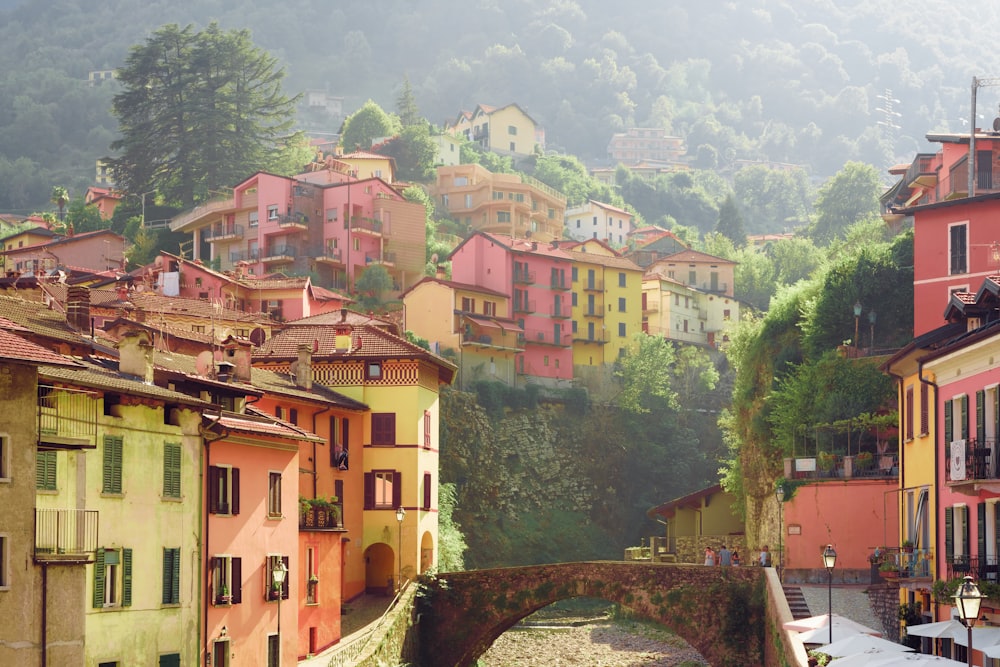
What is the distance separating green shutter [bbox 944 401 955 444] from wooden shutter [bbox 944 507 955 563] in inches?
60.3

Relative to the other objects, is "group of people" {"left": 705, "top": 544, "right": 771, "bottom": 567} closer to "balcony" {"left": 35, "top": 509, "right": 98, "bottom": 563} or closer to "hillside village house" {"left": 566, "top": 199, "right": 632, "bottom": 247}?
"balcony" {"left": 35, "top": 509, "right": 98, "bottom": 563}

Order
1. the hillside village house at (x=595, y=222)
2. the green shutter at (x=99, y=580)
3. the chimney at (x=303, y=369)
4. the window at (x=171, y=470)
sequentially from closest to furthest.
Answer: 1. the green shutter at (x=99, y=580)
2. the window at (x=171, y=470)
3. the chimney at (x=303, y=369)
4. the hillside village house at (x=595, y=222)

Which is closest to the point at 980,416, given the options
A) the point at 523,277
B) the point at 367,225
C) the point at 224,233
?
the point at 523,277

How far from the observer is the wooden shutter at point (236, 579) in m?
43.1

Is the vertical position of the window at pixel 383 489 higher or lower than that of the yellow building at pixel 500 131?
lower

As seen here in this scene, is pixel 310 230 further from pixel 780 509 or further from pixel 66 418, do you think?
pixel 66 418

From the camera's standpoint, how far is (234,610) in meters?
43.2

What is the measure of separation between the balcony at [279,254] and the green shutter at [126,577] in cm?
6077

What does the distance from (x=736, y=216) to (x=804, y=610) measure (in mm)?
130138

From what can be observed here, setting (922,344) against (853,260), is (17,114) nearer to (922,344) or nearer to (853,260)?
(853,260)

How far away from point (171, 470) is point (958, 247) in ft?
92.5

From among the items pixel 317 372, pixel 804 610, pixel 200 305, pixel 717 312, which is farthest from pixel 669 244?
pixel 804 610

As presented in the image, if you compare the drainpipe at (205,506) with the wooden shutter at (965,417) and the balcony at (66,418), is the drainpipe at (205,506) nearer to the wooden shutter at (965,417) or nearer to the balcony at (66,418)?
the balcony at (66,418)

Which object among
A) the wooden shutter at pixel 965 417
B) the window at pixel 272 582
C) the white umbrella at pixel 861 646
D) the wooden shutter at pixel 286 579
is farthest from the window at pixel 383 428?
the wooden shutter at pixel 965 417
